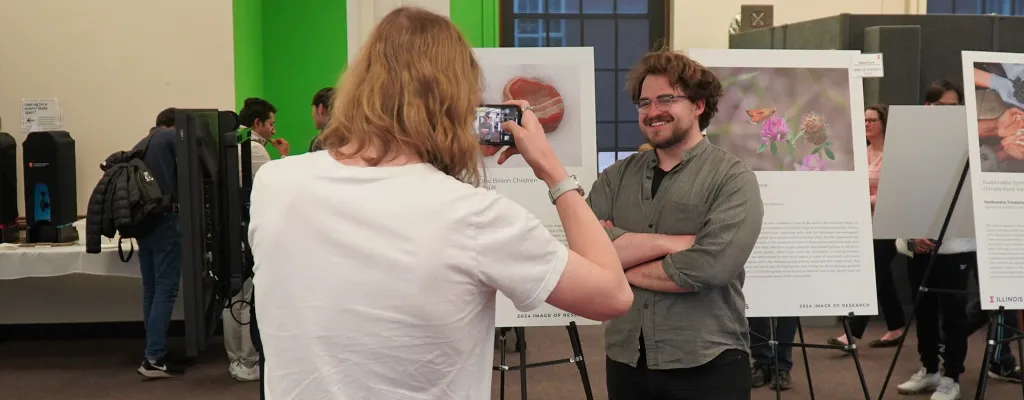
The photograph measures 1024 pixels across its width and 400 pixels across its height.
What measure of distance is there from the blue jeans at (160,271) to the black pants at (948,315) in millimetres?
3668

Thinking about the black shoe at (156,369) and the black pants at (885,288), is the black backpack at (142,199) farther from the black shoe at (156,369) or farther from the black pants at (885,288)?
the black pants at (885,288)

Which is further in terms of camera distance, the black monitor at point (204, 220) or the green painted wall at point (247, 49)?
the green painted wall at point (247, 49)

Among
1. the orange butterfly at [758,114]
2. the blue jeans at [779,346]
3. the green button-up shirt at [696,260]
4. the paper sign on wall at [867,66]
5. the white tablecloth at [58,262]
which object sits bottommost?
the blue jeans at [779,346]

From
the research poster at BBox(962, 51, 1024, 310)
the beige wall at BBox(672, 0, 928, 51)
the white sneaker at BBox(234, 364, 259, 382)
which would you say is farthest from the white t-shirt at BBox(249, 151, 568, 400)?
the beige wall at BBox(672, 0, 928, 51)

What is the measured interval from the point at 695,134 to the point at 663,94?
0.46ft

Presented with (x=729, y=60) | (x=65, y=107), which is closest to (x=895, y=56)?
(x=729, y=60)

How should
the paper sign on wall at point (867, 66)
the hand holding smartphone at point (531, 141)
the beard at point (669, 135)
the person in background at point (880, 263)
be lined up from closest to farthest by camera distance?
the hand holding smartphone at point (531, 141), the beard at point (669, 135), the paper sign on wall at point (867, 66), the person in background at point (880, 263)

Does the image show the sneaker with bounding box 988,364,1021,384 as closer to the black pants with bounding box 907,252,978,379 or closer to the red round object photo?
the black pants with bounding box 907,252,978,379

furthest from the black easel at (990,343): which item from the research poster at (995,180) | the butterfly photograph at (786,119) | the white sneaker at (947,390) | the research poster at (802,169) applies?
the white sneaker at (947,390)

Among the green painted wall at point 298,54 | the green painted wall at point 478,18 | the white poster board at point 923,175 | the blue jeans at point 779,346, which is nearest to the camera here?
the white poster board at point 923,175

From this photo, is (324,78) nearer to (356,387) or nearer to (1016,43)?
(1016,43)

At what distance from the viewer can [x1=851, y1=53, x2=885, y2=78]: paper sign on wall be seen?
3.29 metres

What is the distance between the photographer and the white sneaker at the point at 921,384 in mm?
4551

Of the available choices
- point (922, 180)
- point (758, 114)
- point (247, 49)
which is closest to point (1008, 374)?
point (922, 180)
